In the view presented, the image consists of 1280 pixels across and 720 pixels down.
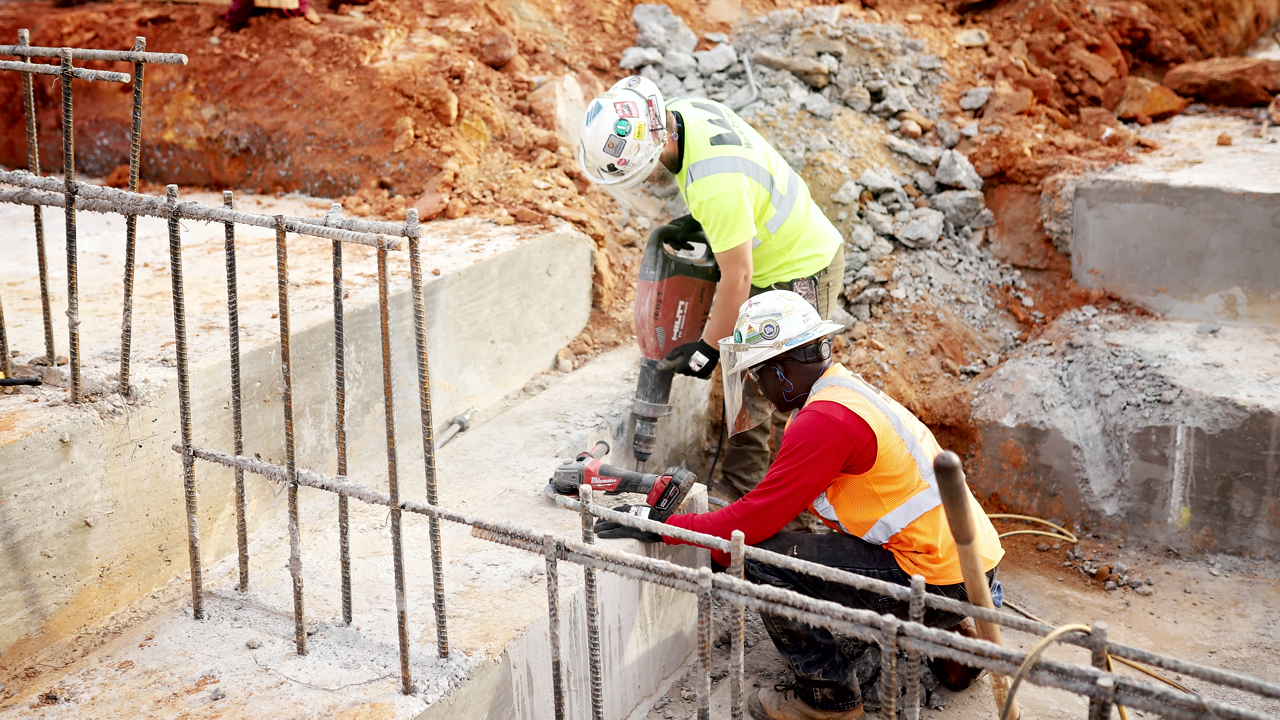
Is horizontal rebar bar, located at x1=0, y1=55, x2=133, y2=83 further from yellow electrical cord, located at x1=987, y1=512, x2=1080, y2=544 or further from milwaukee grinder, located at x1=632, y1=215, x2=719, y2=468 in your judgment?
yellow electrical cord, located at x1=987, y1=512, x2=1080, y2=544

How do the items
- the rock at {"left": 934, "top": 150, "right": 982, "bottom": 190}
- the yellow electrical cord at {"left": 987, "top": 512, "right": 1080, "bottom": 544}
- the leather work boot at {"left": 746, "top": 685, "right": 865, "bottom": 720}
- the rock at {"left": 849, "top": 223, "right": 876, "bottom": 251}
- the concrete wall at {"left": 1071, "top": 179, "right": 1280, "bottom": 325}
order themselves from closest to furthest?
1. the leather work boot at {"left": 746, "top": 685, "right": 865, "bottom": 720}
2. the yellow electrical cord at {"left": 987, "top": 512, "right": 1080, "bottom": 544}
3. the concrete wall at {"left": 1071, "top": 179, "right": 1280, "bottom": 325}
4. the rock at {"left": 849, "top": 223, "right": 876, "bottom": 251}
5. the rock at {"left": 934, "top": 150, "right": 982, "bottom": 190}

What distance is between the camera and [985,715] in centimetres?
346

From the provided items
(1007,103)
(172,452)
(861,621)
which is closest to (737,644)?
(861,621)

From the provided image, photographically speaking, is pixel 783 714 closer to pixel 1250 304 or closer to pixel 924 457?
pixel 924 457

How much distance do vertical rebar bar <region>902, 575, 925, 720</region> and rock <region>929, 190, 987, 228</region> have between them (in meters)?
4.54

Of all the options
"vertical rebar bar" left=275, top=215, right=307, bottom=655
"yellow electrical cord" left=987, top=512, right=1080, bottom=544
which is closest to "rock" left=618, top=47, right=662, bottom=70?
"yellow electrical cord" left=987, top=512, right=1080, bottom=544

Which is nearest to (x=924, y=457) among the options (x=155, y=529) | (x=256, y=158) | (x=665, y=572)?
(x=665, y=572)

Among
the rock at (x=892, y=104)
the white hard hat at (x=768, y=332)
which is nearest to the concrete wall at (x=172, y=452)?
the white hard hat at (x=768, y=332)

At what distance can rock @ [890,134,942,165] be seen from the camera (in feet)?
20.4

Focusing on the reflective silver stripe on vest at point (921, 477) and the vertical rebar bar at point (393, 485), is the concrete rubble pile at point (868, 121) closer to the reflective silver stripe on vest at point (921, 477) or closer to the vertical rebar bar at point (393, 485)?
the reflective silver stripe on vest at point (921, 477)

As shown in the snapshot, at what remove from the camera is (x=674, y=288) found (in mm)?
3971

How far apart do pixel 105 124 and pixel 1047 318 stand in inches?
241

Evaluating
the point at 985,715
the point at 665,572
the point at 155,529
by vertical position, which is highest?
the point at 665,572

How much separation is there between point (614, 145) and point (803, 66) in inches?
132
